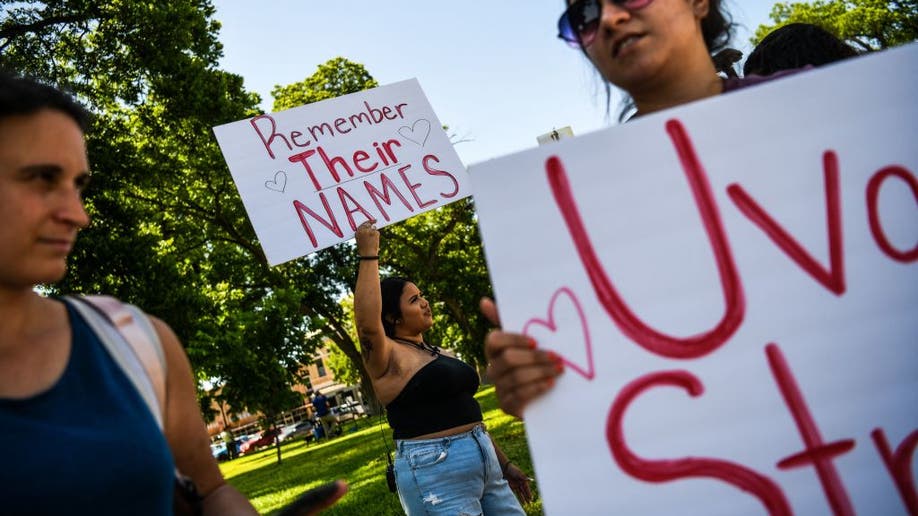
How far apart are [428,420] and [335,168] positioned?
1.36 m

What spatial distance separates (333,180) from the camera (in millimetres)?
3453

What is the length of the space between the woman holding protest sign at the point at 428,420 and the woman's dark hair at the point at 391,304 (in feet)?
0.60

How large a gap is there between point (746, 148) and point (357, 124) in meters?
2.63

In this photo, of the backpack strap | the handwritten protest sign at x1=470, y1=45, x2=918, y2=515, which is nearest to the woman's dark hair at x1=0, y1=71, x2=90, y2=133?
the backpack strap

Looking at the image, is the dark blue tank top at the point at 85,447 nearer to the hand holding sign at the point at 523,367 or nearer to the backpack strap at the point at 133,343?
the backpack strap at the point at 133,343

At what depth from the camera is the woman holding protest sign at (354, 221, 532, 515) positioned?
294cm

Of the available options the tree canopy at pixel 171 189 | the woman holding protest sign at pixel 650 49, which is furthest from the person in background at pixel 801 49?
the tree canopy at pixel 171 189

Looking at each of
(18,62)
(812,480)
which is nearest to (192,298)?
(18,62)

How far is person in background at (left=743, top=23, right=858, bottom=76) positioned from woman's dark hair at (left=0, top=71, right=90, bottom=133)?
1.88m

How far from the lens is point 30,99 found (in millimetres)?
1303

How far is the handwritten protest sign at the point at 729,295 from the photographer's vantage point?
1.16 meters

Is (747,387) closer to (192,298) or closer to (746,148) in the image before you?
(746,148)

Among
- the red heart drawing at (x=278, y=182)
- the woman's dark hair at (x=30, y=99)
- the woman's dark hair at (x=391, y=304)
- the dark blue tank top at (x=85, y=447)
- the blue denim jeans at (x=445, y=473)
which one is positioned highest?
the red heart drawing at (x=278, y=182)

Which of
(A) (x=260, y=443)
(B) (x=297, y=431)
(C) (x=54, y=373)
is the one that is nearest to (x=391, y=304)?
(C) (x=54, y=373)
